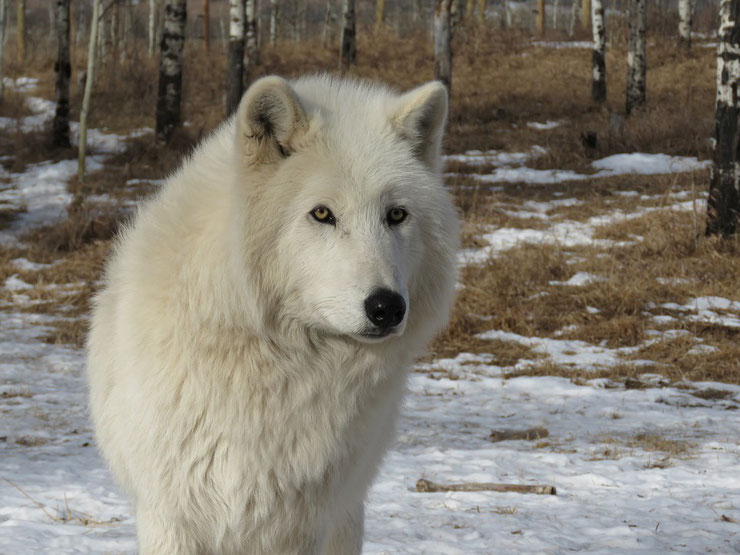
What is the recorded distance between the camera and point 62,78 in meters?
14.4

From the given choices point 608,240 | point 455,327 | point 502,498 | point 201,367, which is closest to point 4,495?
point 201,367

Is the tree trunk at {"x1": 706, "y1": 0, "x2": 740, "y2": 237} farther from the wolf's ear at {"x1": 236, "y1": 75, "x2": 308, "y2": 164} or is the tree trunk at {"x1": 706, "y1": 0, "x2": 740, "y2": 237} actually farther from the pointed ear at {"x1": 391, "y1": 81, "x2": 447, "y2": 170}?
the wolf's ear at {"x1": 236, "y1": 75, "x2": 308, "y2": 164}

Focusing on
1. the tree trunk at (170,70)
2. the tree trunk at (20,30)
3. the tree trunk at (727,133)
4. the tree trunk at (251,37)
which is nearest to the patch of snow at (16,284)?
the tree trunk at (170,70)

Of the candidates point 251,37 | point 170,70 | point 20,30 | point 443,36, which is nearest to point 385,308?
point 170,70

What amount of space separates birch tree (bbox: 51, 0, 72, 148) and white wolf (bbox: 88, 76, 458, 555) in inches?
524

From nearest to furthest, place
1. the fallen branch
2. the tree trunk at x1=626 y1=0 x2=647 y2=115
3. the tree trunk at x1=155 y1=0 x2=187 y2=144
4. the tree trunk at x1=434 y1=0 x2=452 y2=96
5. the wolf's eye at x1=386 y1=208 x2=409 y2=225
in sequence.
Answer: the wolf's eye at x1=386 y1=208 x2=409 y2=225
the fallen branch
the tree trunk at x1=155 y1=0 x2=187 y2=144
the tree trunk at x1=434 y1=0 x2=452 y2=96
the tree trunk at x1=626 y1=0 x2=647 y2=115

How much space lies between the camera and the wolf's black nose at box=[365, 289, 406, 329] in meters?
2.12

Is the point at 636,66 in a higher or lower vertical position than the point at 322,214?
higher

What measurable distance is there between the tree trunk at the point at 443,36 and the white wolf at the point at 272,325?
12647mm

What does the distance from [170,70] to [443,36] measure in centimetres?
528

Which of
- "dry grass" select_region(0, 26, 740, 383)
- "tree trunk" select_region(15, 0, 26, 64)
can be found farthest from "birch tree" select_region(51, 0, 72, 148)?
"tree trunk" select_region(15, 0, 26, 64)

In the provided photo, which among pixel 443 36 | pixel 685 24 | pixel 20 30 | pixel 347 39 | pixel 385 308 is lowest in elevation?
pixel 385 308

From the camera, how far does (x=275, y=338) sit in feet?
7.72

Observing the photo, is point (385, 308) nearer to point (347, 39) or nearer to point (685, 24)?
point (347, 39)
